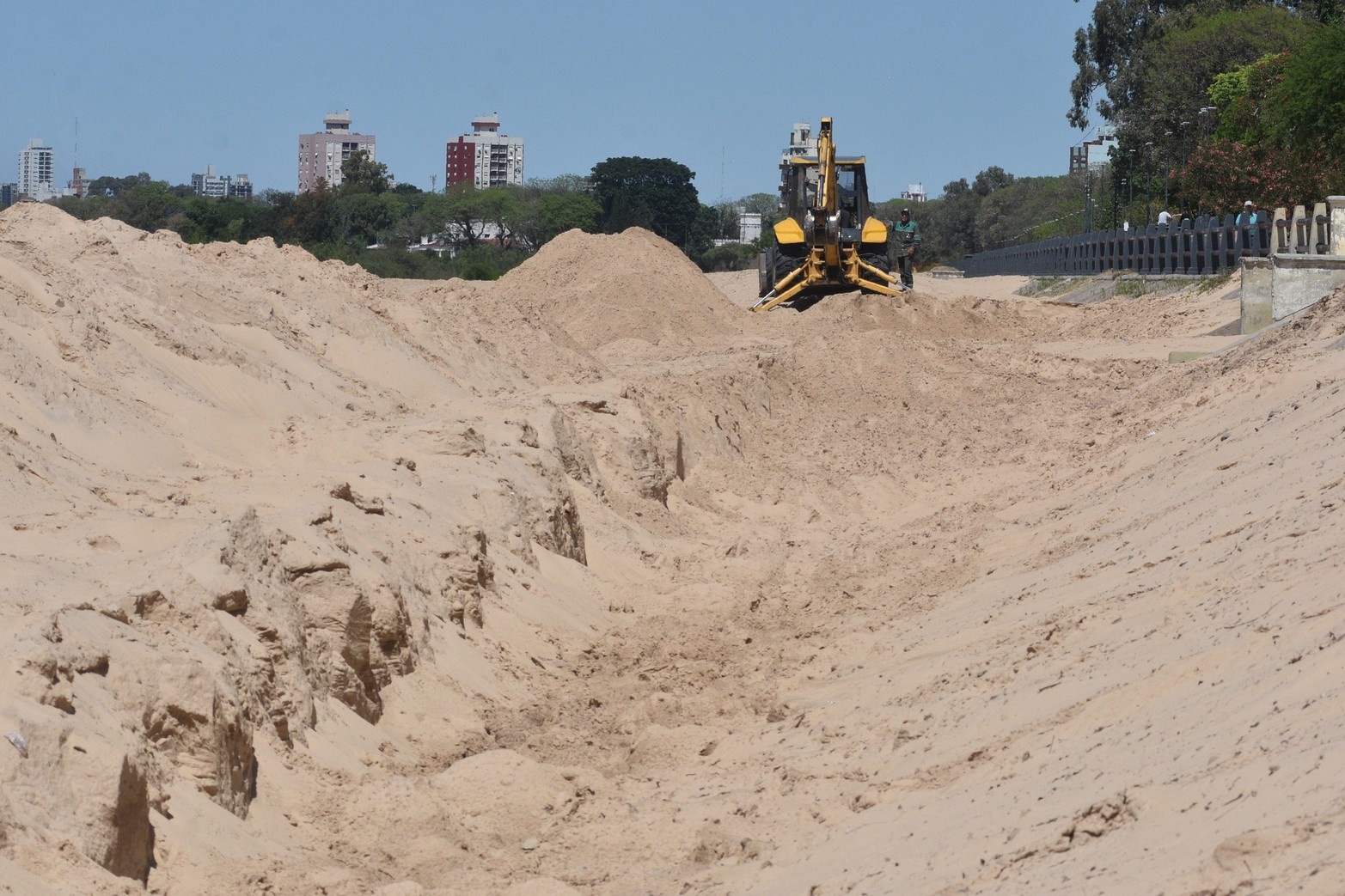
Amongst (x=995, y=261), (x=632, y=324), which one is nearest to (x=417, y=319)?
(x=632, y=324)

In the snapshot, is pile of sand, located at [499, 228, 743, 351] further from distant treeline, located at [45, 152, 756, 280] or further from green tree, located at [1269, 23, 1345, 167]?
green tree, located at [1269, 23, 1345, 167]

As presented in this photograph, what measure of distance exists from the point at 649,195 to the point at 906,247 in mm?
47485

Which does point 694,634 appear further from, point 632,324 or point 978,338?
point 978,338

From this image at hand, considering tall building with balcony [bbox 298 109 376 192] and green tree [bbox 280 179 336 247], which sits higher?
tall building with balcony [bbox 298 109 376 192]

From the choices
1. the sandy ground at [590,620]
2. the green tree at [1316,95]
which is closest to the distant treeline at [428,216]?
the green tree at [1316,95]

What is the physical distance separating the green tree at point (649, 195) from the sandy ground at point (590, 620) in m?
59.1

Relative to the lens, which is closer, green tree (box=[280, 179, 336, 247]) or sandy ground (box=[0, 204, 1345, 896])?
sandy ground (box=[0, 204, 1345, 896])

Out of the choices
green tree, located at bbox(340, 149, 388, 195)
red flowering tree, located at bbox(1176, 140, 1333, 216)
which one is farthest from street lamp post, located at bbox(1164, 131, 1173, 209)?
green tree, located at bbox(340, 149, 388, 195)

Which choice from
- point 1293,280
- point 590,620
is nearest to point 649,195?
point 1293,280

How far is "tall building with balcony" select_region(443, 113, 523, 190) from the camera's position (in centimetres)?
15862

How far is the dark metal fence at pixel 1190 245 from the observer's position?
74.9 ft

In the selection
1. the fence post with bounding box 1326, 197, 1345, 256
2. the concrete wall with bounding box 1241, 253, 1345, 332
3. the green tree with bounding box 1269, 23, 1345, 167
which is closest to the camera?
the concrete wall with bounding box 1241, 253, 1345, 332

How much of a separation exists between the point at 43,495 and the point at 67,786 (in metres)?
3.94

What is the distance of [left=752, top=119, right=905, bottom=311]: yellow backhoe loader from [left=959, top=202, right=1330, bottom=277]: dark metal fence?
5888 millimetres
